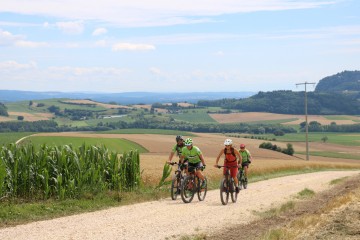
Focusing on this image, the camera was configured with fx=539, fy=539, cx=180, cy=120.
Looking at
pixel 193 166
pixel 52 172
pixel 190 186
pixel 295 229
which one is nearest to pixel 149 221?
pixel 295 229

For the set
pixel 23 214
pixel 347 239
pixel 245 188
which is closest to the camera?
pixel 347 239

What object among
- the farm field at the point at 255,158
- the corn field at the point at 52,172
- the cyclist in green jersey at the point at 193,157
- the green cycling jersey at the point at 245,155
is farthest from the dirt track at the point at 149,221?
the farm field at the point at 255,158

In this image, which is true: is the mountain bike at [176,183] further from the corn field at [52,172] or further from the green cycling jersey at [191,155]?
the corn field at [52,172]

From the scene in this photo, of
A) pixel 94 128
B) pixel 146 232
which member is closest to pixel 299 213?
pixel 146 232

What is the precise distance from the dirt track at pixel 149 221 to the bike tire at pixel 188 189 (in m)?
0.27

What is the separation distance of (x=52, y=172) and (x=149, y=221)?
5.28m

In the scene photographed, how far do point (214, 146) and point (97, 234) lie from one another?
7153 cm

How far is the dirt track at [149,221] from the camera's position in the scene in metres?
12.8

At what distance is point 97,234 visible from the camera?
1280 centimetres

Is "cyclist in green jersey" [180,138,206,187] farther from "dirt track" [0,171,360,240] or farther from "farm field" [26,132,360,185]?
"farm field" [26,132,360,185]

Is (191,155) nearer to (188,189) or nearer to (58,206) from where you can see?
(188,189)

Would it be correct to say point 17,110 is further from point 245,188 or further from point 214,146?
point 245,188

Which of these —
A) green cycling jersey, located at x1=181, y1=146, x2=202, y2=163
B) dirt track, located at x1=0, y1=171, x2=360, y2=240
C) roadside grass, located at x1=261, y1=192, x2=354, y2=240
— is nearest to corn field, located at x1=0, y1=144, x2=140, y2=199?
dirt track, located at x1=0, y1=171, x2=360, y2=240

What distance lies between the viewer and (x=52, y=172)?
60.5ft
